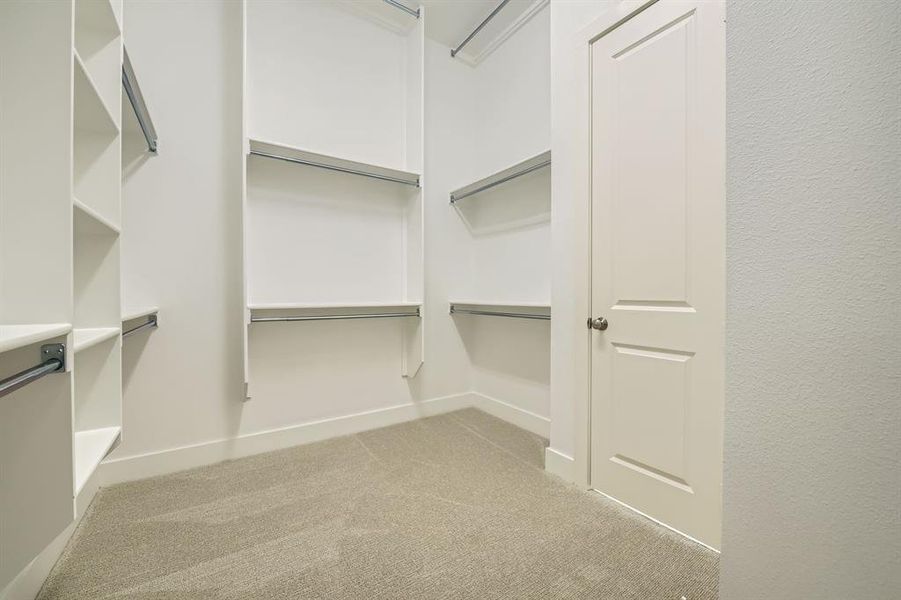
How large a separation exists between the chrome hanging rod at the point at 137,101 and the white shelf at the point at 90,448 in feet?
4.28

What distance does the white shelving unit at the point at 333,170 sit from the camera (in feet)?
7.29

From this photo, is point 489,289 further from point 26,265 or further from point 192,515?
point 26,265

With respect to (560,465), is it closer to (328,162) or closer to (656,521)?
(656,521)

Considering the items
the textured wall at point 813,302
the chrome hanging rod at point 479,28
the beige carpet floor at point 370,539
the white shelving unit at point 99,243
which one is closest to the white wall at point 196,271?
the beige carpet floor at point 370,539

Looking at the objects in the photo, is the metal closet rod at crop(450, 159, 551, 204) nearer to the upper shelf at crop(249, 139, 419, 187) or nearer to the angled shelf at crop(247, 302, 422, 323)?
the upper shelf at crop(249, 139, 419, 187)

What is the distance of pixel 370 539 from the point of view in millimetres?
1402

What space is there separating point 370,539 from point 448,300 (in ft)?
5.94

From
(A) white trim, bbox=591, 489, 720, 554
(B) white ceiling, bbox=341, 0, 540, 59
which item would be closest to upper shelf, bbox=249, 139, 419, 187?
(B) white ceiling, bbox=341, 0, 540, 59

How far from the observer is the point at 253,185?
2.21 metres

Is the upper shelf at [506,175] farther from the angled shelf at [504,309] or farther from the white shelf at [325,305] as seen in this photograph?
the white shelf at [325,305]

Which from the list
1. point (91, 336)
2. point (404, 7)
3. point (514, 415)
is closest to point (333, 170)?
point (404, 7)

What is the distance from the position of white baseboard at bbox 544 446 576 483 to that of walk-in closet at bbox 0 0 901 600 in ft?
0.09

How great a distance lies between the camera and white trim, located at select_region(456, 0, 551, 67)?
8.19 ft

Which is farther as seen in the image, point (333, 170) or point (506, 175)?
point (506, 175)
